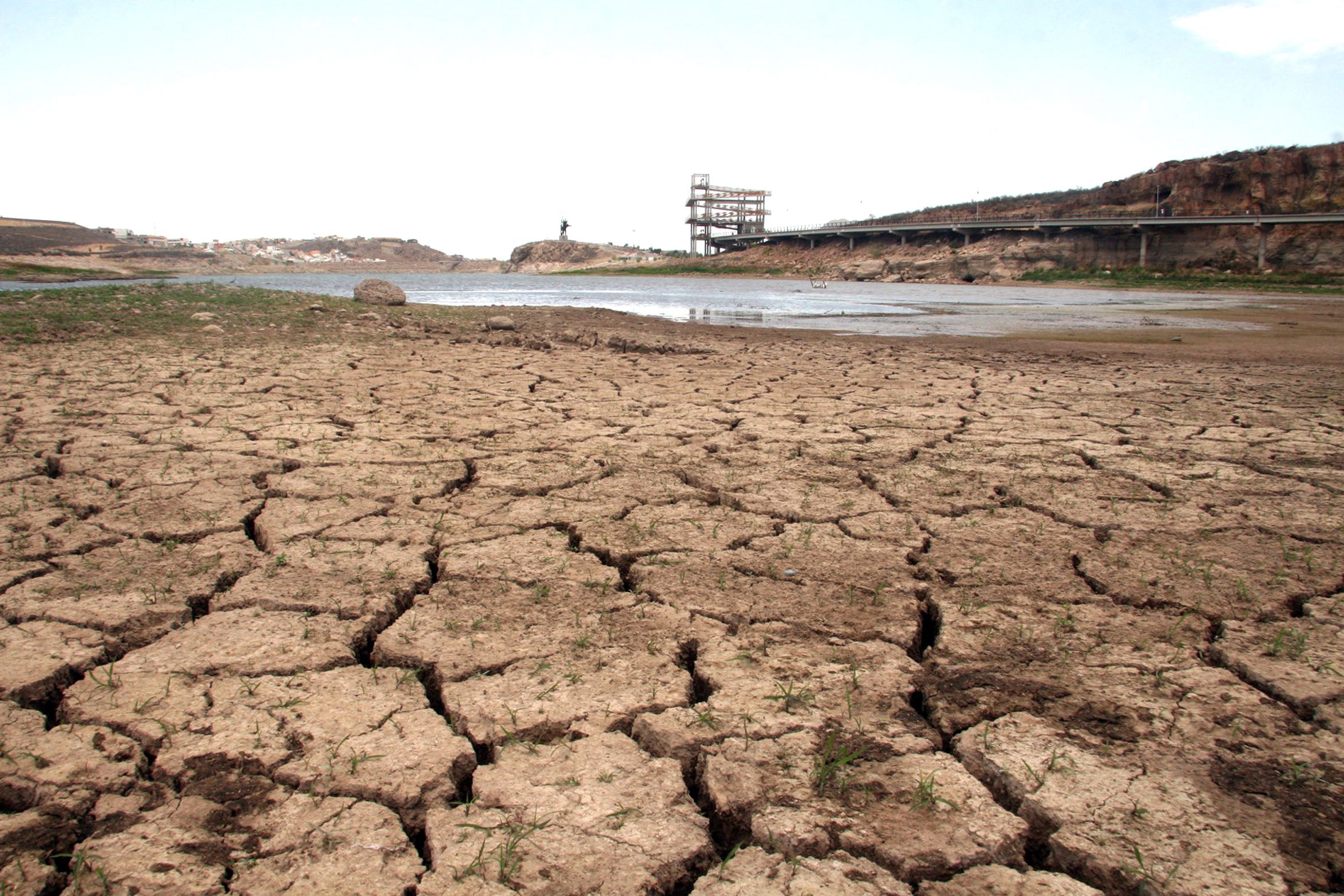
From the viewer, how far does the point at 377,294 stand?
10.5 metres

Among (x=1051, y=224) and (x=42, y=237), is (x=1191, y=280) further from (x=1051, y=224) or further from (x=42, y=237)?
(x=42, y=237)

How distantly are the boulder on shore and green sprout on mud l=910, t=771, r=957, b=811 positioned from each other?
1019 centimetres

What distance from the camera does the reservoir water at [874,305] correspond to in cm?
1122

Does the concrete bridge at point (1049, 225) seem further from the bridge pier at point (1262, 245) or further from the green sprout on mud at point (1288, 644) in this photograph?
the green sprout on mud at point (1288, 644)

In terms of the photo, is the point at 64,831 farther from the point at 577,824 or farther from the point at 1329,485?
the point at 1329,485

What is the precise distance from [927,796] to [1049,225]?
3919 cm

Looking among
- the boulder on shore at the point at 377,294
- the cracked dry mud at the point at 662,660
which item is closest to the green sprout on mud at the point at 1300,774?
the cracked dry mud at the point at 662,660

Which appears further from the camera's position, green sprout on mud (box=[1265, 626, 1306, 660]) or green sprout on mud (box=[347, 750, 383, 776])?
green sprout on mud (box=[1265, 626, 1306, 660])

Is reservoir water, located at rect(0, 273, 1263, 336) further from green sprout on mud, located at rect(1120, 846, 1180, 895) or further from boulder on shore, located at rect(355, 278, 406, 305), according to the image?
green sprout on mud, located at rect(1120, 846, 1180, 895)

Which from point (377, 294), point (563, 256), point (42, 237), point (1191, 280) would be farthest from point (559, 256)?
point (377, 294)

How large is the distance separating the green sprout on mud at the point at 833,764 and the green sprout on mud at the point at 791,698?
0.11 meters

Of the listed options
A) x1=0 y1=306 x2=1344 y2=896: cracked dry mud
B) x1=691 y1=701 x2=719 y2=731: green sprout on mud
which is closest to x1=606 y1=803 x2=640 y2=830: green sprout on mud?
x1=0 y1=306 x2=1344 y2=896: cracked dry mud

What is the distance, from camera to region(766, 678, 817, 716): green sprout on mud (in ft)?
5.23

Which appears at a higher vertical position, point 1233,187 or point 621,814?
point 1233,187
